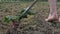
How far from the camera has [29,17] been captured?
14.2ft

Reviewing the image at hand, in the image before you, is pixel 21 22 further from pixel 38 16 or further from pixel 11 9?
pixel 11 9

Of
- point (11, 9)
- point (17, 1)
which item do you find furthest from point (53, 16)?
point (17, 1)

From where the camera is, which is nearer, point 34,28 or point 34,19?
point 34,28

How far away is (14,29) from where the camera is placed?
11.2 ft

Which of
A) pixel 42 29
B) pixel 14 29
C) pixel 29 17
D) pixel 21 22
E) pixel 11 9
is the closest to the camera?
pixel 14 29

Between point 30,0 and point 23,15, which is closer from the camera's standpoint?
point 23,15

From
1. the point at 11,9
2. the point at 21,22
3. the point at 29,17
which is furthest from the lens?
the point at 11,9

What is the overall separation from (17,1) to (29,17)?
188 cm

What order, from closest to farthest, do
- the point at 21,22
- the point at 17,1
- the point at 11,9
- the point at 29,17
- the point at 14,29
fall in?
the point at 14,29
the point at 21,22
the point at 29,17
the point at 11,9
the point at 17,1

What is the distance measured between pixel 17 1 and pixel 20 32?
2.74 m

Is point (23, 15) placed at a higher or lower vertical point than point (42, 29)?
higher

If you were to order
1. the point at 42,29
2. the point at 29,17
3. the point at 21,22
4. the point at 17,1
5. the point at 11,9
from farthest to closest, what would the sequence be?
the point at 17,1
the point at 11,9
the point at 29,17
the point at 21,22
the point at 42,29

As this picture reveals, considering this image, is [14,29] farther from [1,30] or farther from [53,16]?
[53,16]

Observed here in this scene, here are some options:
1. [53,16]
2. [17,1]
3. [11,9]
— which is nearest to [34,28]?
[53,16]
